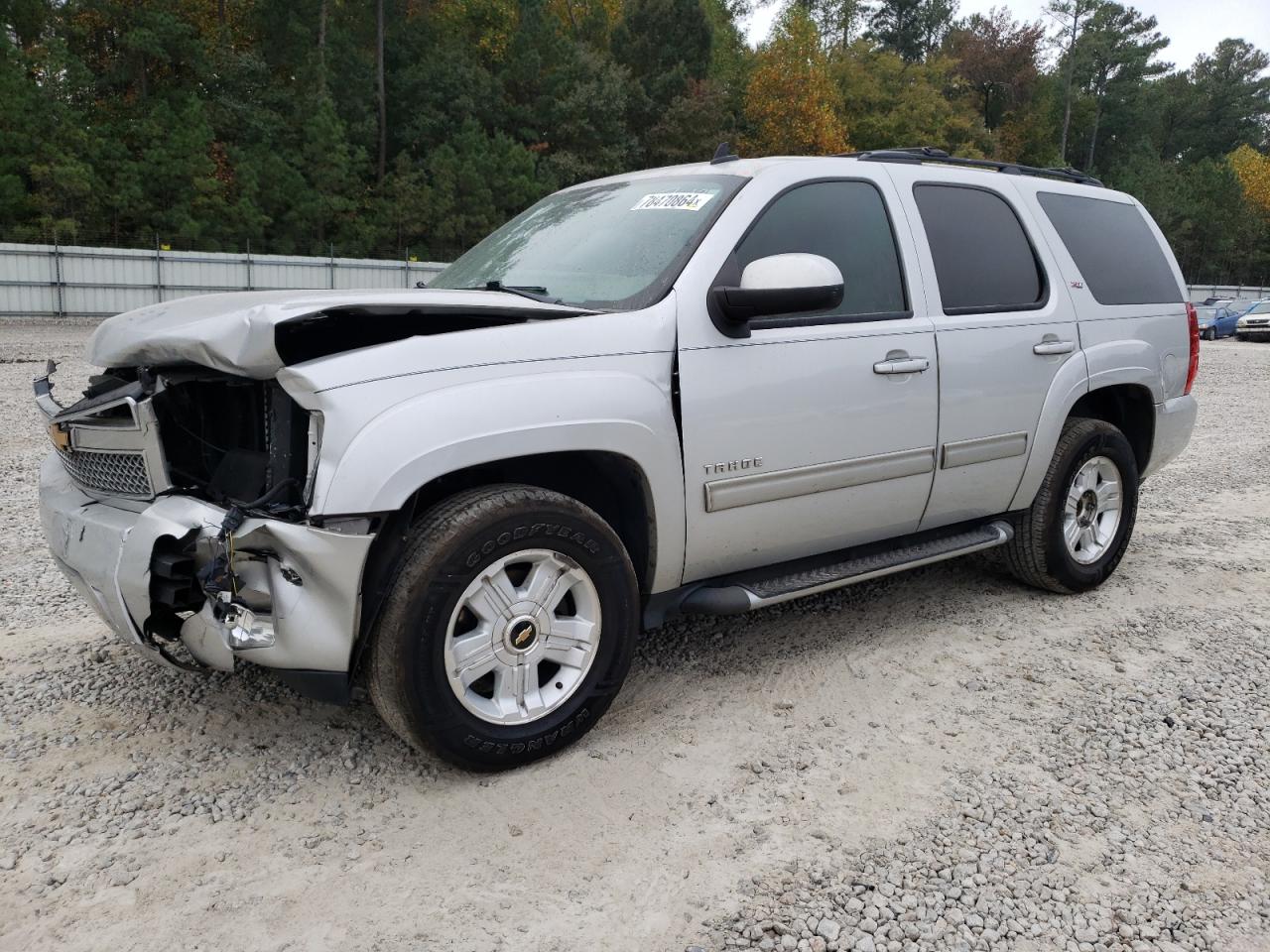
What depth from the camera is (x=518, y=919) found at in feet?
8.33

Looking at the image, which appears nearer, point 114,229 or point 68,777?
point 68,777

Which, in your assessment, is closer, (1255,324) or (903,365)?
(903,365)

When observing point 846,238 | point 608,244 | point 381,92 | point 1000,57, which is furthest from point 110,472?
point 1000,57

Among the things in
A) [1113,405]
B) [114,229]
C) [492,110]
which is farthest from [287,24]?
[1113,405]

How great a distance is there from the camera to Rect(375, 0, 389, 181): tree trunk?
132ft

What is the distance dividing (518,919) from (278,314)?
5.48ft

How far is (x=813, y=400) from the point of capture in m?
3.68

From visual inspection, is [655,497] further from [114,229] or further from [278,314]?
[114,229]

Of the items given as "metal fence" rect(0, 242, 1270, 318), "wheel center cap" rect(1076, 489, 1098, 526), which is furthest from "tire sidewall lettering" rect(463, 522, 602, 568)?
"metal fence" rect(0, 242, 1270, 318)

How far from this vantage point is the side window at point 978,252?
4262 millimetres

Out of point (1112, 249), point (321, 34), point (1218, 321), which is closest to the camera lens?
point (1112, 249)

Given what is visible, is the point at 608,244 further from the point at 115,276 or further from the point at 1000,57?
the point at 1000,57

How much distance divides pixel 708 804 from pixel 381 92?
42.1m

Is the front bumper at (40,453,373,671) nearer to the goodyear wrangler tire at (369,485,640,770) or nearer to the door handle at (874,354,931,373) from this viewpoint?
the goodyear wrangler tire at (369,485,640,770)
